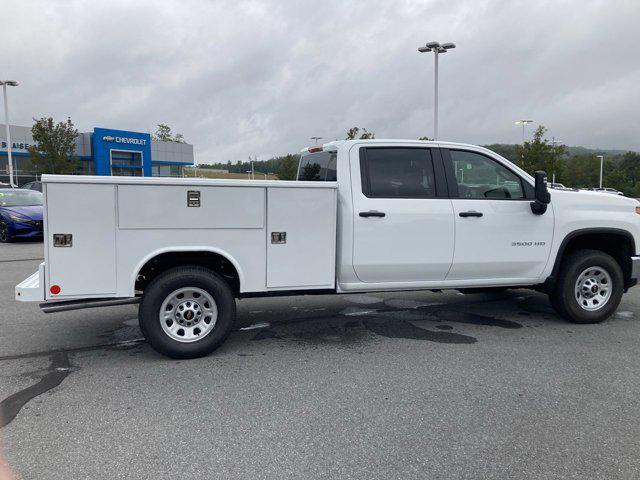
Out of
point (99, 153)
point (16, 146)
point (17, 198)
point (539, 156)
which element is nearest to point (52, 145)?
point (99, 153)

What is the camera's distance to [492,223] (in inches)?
225

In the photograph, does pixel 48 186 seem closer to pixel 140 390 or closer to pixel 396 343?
pixel 140 390

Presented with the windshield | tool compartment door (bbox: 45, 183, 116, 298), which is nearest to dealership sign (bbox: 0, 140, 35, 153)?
the windshield

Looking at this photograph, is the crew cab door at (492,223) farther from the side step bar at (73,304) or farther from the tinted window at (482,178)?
the side step bar at (73,304)

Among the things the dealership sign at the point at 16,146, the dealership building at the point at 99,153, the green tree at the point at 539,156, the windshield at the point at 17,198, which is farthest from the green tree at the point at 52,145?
the green tree at the point at 539,156

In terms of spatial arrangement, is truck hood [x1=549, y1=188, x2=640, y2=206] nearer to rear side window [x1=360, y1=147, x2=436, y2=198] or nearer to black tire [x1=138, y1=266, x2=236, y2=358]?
rear side window [x1=360, y1=147, x2=436, y2=198]

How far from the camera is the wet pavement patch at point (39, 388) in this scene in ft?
12.5

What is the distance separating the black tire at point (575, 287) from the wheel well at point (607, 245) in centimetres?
13

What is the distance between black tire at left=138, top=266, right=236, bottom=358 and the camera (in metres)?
4.74

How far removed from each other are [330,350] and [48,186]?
2.94m

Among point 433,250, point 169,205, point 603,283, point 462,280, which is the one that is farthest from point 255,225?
point 603,283

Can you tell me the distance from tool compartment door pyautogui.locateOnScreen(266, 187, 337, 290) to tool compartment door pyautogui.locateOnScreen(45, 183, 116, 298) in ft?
4.64

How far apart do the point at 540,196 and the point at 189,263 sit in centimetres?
375

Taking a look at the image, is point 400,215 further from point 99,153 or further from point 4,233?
point 99,153
